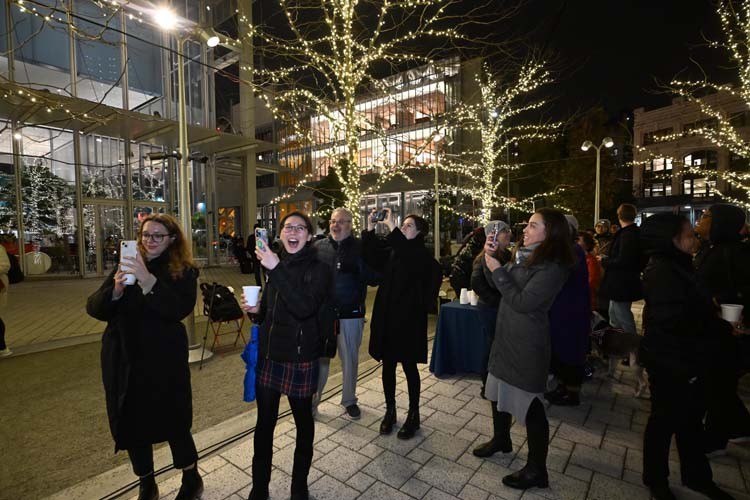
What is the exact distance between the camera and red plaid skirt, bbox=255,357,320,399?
2250 millimetres

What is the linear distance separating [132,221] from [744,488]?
17.7 meters

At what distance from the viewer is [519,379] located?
2412mm

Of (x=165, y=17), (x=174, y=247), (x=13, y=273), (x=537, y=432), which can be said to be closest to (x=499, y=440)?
(x=537, y=432)

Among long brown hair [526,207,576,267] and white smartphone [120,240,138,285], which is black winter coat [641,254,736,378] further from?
white smartphone [120,240,138,285]

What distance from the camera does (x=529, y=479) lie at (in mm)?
2486

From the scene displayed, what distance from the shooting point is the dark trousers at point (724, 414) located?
2895 millimetres

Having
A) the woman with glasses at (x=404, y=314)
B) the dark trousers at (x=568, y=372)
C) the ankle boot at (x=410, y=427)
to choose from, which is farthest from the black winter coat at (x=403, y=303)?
the dark trousers at (x=568, y=372)

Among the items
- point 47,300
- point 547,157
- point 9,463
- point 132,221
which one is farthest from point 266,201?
point 9,463

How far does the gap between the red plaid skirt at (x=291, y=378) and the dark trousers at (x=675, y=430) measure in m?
2.17

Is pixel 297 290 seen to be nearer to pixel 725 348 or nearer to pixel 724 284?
pixel 725 348

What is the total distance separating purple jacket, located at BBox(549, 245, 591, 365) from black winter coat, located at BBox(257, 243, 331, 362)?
224 cm

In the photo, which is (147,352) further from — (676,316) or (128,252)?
(676,316)

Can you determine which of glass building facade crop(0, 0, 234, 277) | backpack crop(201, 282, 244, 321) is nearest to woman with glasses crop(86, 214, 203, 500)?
backpack crop(201, 282, 244, 321)

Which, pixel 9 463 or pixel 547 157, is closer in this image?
pixel 9 463
